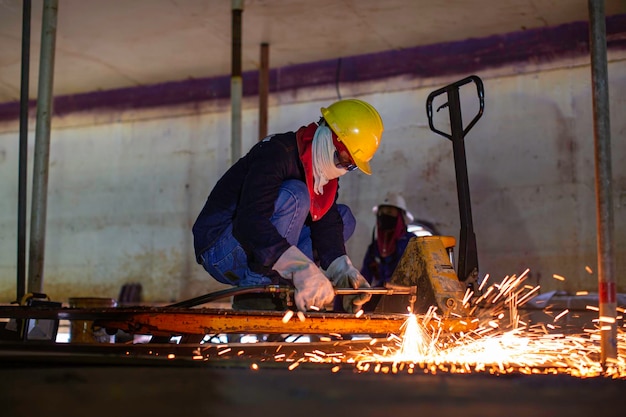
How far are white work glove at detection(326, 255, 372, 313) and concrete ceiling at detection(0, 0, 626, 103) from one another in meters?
3.14

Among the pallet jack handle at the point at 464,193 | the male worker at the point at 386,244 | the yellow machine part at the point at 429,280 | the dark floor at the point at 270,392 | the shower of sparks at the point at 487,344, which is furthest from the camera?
the male worker at the point at 386,244

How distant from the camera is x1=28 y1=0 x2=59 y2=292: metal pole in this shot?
16.1 feet

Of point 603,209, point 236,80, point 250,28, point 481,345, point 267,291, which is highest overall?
point 250,28

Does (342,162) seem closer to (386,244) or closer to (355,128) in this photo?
(355,128)

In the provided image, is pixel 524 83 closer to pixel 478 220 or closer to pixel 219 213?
pixel 478 220

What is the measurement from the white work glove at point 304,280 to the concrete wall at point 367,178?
13.3 ft

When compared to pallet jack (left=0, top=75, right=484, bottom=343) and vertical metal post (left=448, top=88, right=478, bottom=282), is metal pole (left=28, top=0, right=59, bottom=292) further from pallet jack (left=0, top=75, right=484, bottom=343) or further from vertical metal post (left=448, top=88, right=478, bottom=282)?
vertical metal post (left=448, top=88, right=478, bottom=282)

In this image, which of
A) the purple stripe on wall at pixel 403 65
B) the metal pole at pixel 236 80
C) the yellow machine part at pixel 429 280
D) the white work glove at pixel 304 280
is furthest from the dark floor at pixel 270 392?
the purple stripe on wall at pixel 403 65

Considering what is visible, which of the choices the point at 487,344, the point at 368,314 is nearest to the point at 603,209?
the point at 487,344

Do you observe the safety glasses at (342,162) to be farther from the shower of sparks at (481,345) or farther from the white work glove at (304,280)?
the shower of sparks at (481,345)

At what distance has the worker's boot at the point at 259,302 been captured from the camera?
3594mm

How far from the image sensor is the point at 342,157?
137 inches

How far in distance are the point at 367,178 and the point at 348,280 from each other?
12.9 ft

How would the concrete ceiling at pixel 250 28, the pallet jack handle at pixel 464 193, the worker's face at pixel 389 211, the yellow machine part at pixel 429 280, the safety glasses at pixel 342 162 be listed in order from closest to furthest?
1. the yellow machine part at pixel 429 280
2. the safety glasses at pixel 342 162
3. the pallet jack handle at pixel 464 193
4. the concrete ceiling at pixel 250 28
5. the worker's face at pixel 389 211
